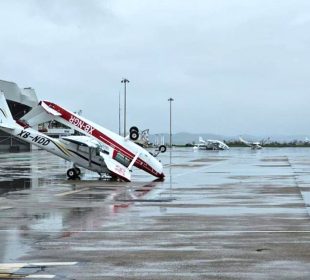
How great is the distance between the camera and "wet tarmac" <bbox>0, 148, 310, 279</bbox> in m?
8.78

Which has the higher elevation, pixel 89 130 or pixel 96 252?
pixel 89 130

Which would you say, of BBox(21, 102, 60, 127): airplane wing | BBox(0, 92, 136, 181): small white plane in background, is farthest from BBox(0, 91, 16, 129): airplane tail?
BBox(21, 102, 60, 127): airplane wing

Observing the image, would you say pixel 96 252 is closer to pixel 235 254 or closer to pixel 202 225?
pixel 235 254

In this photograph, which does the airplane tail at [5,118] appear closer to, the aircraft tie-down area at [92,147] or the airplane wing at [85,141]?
the aircraft tie-down area at [92,147]

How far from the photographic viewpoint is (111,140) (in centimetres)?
3038

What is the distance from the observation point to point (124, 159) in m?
30.1

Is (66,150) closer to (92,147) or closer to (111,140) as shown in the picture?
(92,147)

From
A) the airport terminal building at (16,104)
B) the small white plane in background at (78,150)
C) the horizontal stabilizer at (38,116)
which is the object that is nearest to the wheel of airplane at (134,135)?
the small white plane in background at (78,150)

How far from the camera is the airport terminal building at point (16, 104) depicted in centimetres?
9449

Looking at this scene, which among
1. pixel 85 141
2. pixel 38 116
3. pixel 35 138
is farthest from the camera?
pixel 35 138

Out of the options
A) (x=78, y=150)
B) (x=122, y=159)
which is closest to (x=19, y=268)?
(x=122, y=159)

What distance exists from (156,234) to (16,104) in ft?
293

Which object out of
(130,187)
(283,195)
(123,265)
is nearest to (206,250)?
(123,265)

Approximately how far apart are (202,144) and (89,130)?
86.8 m
